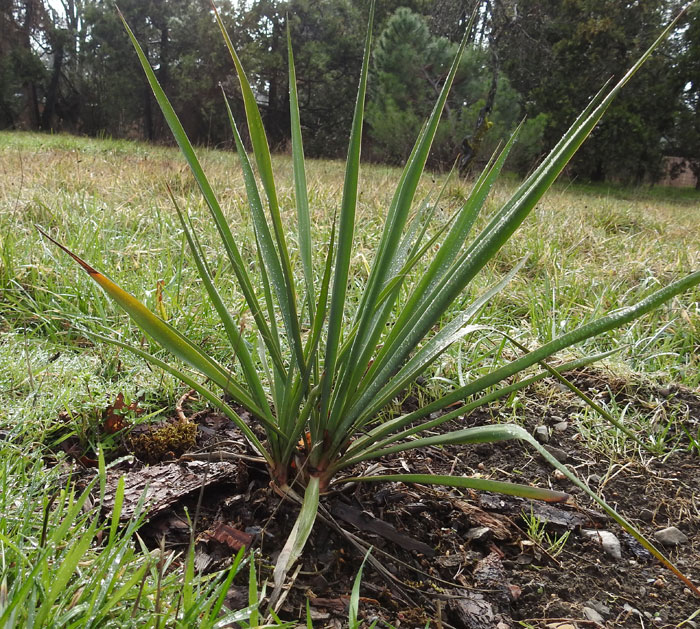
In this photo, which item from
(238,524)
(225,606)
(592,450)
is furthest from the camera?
(592,450)

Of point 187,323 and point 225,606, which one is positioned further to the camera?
point 187,323

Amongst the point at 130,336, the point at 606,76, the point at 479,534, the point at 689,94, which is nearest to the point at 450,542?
the point at 479,534

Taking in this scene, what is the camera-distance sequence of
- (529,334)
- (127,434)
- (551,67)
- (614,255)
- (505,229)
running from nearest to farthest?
(505,229), (127,434), (529,334), (614,255), (551,67)

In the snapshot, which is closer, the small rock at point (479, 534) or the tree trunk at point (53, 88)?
the small rock at point (479, 534)

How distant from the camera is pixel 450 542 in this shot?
92cm

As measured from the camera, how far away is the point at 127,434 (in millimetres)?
1120

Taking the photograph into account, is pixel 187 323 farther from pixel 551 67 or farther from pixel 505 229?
pixel 551 67

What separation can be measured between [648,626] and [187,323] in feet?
4.09

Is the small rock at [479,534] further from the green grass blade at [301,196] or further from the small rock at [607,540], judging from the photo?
the green grass blade at [301,196]

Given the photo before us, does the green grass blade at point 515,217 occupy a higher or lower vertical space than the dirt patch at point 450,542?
higher

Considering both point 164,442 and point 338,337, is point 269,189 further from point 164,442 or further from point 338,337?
point 164,442

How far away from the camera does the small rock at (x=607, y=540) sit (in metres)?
0.95

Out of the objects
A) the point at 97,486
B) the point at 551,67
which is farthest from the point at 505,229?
the point at 551,67

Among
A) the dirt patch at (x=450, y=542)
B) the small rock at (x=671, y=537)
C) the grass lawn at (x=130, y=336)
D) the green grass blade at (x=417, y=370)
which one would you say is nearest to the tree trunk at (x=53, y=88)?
the grass lawn at (x=130, y=336)
